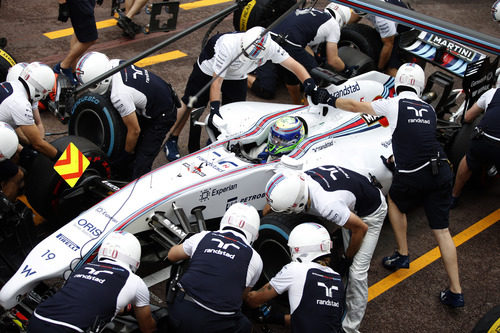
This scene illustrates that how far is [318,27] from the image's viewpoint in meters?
7.93

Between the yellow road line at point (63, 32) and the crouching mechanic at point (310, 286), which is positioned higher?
the crouching mechanic at point (310, 286)

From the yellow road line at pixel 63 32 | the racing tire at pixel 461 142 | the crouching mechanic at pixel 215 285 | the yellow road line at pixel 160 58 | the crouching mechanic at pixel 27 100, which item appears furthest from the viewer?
the yellow road line at pixel 63 32

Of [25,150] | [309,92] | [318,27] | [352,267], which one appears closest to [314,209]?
[352,267]

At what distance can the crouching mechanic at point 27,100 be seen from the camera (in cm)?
570

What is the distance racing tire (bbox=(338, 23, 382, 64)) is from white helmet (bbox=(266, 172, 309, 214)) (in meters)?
4.37

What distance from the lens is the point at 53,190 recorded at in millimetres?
5617

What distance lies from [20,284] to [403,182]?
129 inches

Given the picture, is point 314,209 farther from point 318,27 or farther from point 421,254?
point 318,27

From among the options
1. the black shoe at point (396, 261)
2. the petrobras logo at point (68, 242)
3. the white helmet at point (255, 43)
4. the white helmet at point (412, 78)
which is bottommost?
the black shoe at point (396, 261)

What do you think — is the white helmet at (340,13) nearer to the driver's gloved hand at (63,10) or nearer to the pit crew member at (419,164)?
the pit crew member at (419,164)

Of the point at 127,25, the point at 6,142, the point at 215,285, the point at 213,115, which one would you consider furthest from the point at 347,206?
the point at 127,25

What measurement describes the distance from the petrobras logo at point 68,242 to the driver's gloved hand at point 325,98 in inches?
107

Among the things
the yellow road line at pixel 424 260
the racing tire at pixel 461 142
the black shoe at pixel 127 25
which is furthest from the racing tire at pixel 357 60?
the black shoe at pixel 127 25

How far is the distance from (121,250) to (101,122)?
2.42 m
